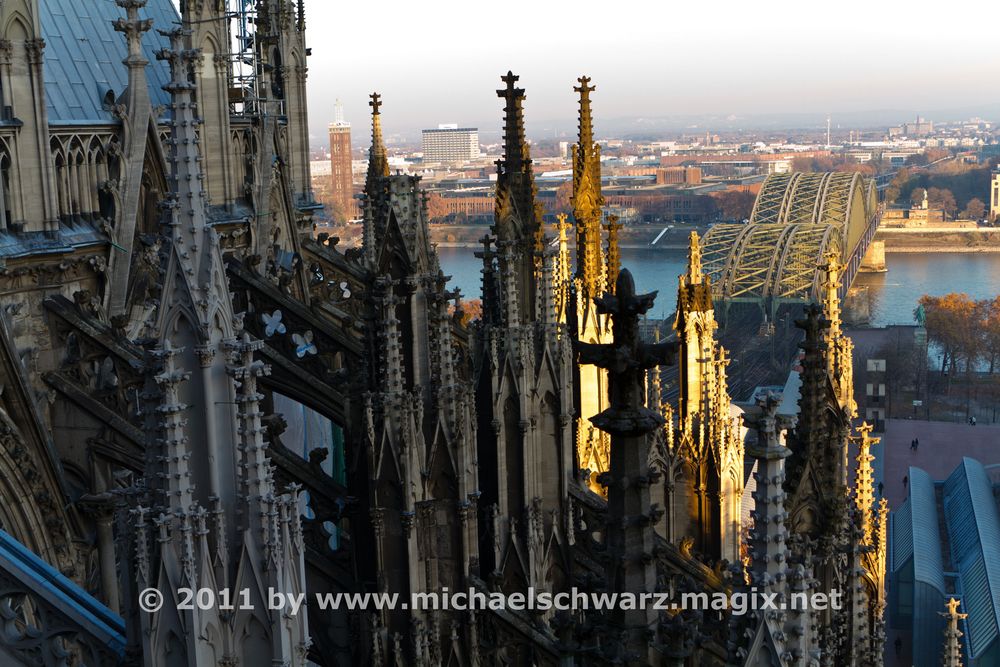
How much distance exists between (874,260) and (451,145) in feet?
138

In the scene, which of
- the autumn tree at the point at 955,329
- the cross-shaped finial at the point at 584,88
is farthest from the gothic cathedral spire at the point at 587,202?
the autumn tree at the point at 955,329

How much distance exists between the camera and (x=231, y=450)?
6320 millimetres

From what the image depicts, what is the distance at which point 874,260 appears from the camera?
4560 inches

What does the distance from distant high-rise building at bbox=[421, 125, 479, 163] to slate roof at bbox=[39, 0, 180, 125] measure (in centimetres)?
9727

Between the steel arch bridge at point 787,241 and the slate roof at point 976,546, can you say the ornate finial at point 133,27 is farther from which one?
the steel arch bridge at point 787,241

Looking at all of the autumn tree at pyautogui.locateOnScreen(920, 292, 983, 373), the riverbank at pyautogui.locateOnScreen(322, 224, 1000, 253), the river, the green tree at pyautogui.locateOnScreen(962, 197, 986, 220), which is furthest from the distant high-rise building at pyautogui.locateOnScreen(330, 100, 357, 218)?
the green tree at pyautogui.locateOnScreen(962, 197, 986, 220)

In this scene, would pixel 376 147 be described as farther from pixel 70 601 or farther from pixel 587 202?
pixel 70 601

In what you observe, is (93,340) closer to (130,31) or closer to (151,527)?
(130,31)

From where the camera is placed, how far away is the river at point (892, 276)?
85.0 m

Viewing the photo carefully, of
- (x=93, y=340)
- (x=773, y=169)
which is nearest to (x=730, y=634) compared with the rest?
(x=93, y=340)

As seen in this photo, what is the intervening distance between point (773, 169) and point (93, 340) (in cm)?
18200

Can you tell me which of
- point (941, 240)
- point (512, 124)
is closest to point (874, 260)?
point (941, 240)

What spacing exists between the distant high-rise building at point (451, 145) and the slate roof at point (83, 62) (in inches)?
3830

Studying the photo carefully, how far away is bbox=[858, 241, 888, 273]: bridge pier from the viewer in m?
114
